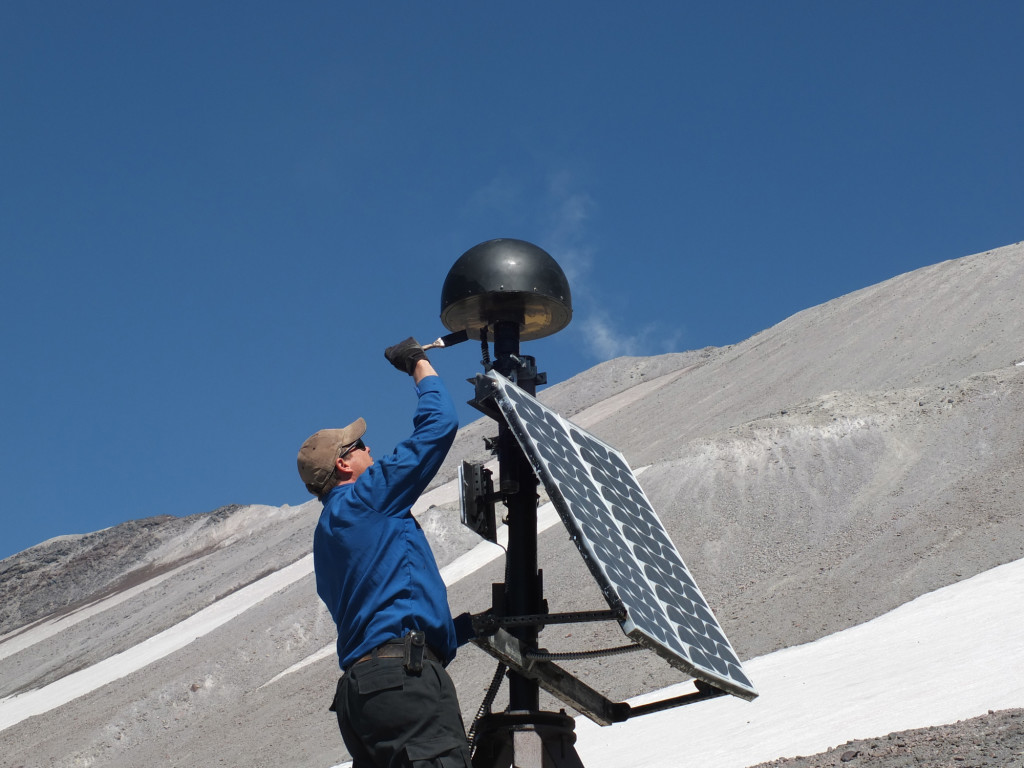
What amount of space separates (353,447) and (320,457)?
168 millimetres

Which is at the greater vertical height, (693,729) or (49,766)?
(49,766)

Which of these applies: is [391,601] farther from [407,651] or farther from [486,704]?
[486,704]

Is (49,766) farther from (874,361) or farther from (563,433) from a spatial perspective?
(874,361)

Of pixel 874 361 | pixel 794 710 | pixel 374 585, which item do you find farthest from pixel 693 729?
pixel 874 361

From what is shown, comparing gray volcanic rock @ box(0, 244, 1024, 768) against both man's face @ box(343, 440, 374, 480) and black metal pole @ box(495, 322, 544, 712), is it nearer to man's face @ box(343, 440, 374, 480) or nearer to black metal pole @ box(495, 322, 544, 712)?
black metal pole @ box(495, 322, 544, 712)

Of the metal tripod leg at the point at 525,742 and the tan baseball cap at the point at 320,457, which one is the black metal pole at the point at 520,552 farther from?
the tan baseball cap at the point at 320,457

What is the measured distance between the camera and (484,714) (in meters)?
4.77

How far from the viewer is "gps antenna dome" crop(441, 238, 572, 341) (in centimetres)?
534

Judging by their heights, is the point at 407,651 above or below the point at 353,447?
below

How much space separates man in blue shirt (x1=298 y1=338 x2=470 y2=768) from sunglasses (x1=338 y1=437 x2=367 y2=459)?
1cm

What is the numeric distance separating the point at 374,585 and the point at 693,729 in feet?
28.3

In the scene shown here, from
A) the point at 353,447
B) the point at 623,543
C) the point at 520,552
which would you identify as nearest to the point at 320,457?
the point at 353,447

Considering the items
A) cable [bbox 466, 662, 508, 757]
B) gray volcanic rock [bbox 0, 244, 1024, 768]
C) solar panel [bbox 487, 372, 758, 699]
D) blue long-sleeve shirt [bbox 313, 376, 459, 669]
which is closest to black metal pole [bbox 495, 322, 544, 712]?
cable [bbox 466, 662, 508, 757]

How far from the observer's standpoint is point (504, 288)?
5309 mm
